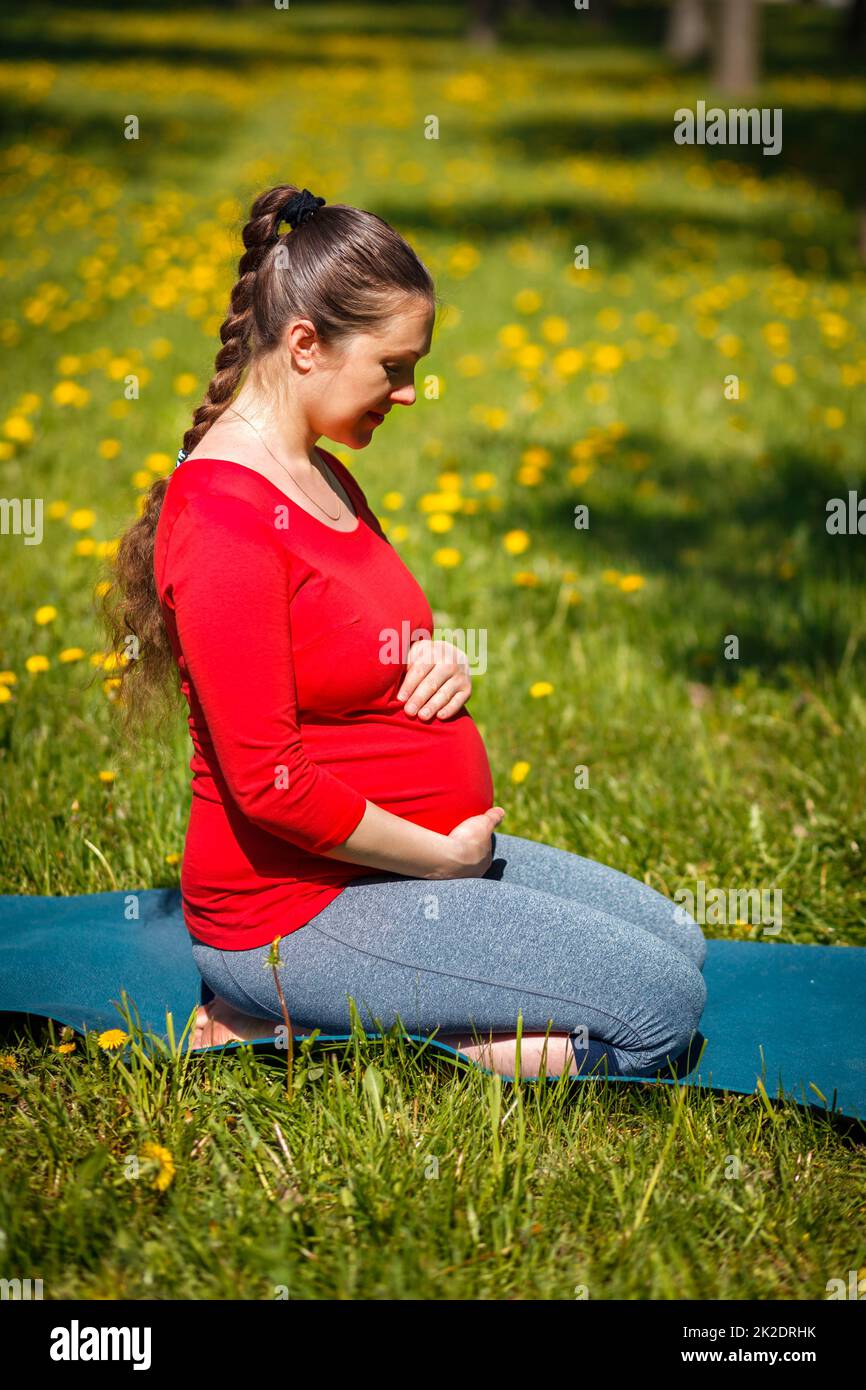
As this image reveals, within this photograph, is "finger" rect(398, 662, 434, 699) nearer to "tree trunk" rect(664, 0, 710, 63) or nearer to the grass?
the grass

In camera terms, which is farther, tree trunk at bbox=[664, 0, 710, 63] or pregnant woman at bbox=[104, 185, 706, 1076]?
tree trunk at bbox=[664, 0, 710, 63]

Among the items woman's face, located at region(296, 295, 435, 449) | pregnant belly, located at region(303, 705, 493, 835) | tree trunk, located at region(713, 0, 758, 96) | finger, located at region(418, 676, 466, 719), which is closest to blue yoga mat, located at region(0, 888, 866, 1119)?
pregnant belly, located at region(303, 705, 493, 835)

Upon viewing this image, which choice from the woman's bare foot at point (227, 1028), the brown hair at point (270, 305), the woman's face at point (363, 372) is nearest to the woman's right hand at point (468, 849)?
the woman's bare foot at point (227, 1028)

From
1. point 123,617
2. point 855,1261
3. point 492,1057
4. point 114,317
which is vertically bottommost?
point 855,1261

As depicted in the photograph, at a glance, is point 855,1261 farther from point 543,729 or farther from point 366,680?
point 543,729

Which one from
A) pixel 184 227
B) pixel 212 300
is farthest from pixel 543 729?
pixel 184 227

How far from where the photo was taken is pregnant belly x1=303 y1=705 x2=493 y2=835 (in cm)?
215

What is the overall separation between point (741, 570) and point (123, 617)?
2.86 m

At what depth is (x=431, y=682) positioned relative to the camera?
2223 mm

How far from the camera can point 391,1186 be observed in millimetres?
1957

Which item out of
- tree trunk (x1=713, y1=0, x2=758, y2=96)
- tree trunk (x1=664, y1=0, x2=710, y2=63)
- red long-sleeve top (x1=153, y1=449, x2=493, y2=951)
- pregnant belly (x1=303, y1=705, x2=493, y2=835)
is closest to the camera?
red long-sleeve top (x1=153, y1=449, x2=493, y2=951)

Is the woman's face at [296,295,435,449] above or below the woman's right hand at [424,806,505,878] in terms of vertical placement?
above

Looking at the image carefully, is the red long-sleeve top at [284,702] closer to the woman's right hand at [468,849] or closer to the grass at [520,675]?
the woman's right hand at [468,849]

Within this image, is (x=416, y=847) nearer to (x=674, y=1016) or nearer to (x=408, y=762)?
(x=408, y=762)
